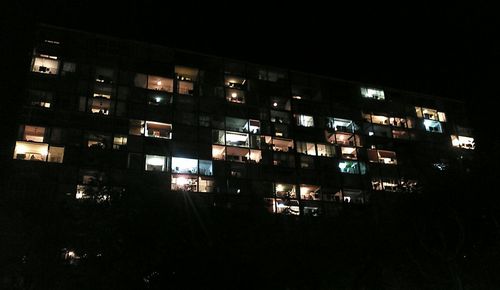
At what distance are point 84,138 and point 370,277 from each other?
44.5 meters

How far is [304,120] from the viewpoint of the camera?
81.2 m

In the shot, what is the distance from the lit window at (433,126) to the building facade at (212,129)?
0.72 ft

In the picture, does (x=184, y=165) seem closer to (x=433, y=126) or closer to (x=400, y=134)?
(x=400, y=134)

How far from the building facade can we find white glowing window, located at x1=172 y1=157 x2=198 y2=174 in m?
0.14

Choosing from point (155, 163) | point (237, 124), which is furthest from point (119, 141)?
point (237, 124)

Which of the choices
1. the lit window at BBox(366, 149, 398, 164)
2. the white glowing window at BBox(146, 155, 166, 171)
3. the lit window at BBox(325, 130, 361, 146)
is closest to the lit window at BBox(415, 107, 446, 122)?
the lit window at BBox(366, 149, 398, 164)

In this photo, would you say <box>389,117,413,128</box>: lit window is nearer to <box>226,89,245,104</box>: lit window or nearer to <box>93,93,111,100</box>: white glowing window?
<box>226,89,245,104</box>: lit window

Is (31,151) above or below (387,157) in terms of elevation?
below

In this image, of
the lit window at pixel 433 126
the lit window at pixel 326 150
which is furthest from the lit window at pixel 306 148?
the lit window at pixel 433 126

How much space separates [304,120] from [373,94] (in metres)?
16.2

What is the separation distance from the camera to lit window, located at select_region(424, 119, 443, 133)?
291 feet

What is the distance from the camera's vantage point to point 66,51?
71.0m

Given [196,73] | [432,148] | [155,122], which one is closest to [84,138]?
[155,122]

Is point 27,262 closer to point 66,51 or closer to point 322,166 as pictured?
point 66,51
